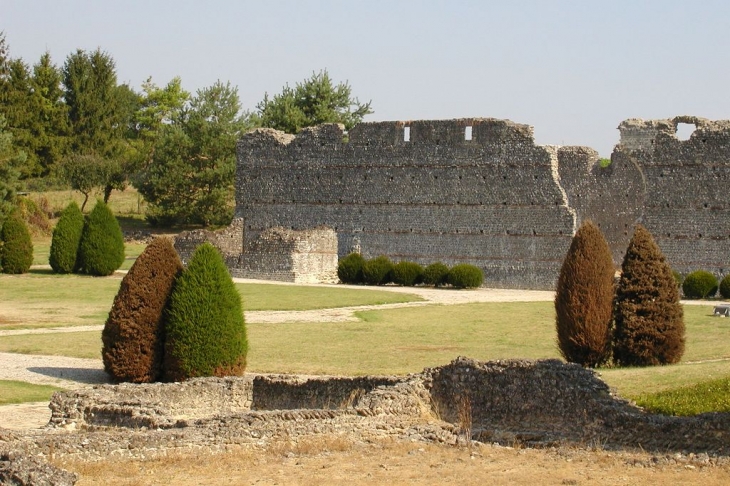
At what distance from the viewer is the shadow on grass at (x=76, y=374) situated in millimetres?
16781

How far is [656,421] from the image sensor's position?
11523 millimetres

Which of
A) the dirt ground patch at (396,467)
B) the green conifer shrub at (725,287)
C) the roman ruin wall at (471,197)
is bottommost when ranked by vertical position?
the dirt ground patch at (396,467)

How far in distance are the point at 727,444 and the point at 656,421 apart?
0.79 metres

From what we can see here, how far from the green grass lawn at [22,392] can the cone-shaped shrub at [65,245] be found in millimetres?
20009

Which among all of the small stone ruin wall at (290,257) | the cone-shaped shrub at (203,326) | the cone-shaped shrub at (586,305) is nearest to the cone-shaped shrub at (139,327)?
the cone-shaped shrub at (203,326)

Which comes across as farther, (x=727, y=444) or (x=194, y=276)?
(x=194, y=276)

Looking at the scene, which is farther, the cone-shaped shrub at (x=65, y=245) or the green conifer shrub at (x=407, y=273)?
the cone-shaped shrub at (x=65, y=245)

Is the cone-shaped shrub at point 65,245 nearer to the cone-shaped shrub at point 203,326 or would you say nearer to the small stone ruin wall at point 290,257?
the small stone ruin wall at point 290,257

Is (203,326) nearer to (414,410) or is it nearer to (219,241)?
(414,410)

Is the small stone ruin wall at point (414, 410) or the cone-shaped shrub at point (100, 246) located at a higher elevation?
the cone-shaped shrub at point (100, 246)

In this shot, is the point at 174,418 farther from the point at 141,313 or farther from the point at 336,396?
the point at 141,313

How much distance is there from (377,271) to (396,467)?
25132 mm

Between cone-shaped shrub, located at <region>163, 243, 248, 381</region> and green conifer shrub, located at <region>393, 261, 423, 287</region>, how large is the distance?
60.3ft

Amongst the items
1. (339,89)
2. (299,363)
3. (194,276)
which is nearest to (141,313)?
(194,276)
